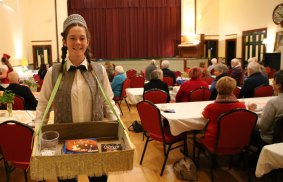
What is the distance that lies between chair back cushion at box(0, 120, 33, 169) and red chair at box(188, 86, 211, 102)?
106 inches

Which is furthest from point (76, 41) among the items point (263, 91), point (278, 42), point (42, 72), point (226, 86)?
point (278, 42)

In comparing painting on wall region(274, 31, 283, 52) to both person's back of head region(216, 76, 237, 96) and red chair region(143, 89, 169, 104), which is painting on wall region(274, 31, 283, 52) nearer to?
red chair region(143, 89, 169, 104)

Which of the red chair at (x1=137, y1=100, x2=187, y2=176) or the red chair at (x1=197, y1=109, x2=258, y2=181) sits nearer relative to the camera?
the red chair at (x1=197, y1=109, x2=258, y2=181)

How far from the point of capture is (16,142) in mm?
2711

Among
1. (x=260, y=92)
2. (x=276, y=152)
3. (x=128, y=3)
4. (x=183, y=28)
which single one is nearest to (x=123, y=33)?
(x=128, y=3)

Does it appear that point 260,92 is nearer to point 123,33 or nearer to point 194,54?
point 194,54

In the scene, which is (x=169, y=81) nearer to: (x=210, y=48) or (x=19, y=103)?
(x=19, y=103)

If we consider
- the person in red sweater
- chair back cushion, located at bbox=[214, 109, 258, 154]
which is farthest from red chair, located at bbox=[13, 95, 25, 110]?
chair back cushion, located at bbox=[214, 109, 258, 154]

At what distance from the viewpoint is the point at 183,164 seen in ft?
11.4

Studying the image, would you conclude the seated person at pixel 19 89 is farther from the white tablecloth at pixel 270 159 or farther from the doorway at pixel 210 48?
the doorway at pixel 210 48

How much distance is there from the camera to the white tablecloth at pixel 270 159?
2232 millimetres

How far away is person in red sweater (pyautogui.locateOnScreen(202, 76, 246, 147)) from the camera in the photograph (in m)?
3.08

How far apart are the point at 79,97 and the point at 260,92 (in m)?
4.01

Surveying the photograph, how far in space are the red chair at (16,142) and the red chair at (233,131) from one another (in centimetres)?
191
